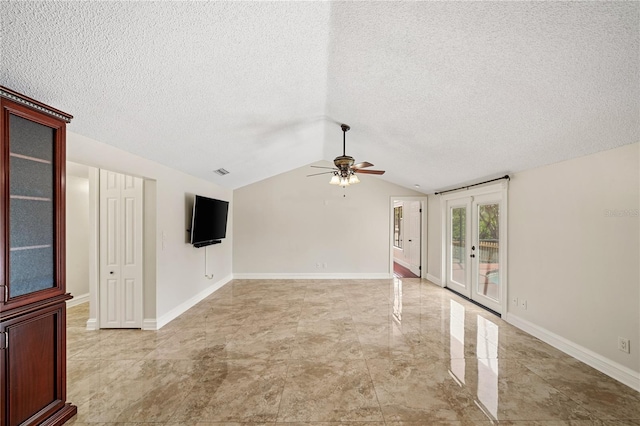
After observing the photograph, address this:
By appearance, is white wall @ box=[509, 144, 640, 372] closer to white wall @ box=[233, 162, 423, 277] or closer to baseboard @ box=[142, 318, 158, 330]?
white wall @ box=[233, 162, 423, 277]

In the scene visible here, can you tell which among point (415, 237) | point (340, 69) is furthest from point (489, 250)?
point (340, 69)

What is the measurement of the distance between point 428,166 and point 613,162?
2272mm

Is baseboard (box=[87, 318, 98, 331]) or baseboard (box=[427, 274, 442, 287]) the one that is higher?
baseboard (box=[87, 318, 98, 331])

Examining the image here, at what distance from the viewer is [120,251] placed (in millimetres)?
3627

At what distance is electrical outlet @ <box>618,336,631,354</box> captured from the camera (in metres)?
2.40

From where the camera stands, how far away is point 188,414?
2047 mm

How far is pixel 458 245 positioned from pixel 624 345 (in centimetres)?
325

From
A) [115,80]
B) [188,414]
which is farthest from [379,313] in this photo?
[115,80]

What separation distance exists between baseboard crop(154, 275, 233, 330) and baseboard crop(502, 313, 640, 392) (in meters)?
4.86

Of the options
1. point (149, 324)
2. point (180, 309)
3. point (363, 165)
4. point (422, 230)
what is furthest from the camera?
point (422, 230)

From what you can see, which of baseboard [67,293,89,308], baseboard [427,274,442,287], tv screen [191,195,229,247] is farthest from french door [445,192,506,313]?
baseboard [67,293,89,308]

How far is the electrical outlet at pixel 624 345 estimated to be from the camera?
2398 millimetres

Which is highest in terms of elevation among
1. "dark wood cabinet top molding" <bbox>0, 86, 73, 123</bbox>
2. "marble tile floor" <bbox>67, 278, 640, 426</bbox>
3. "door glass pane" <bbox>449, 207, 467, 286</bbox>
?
"dark wood cabinet top molding" <bbox>0, 86, 73, 123</bbox>

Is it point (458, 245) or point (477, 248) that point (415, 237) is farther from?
point (477, 248)
